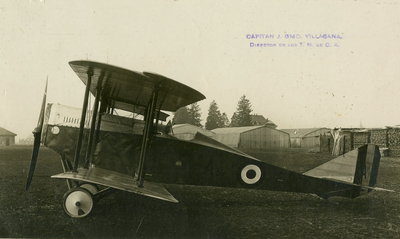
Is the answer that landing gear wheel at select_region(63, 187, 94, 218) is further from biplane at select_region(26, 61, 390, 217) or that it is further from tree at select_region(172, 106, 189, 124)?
tree at select_region(172, 106, 189, 124)

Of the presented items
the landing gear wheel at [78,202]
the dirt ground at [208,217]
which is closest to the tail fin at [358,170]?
the dirt ground at [208,217]

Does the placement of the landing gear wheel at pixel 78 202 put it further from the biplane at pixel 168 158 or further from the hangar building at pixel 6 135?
the hangar building at pixel 6 135

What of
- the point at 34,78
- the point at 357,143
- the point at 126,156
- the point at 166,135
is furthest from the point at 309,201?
the point at 357,143

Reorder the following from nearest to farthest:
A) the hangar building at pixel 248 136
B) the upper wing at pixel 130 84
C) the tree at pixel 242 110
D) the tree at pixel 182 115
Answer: the upper wing at pixel 130 84 → the tree at pixel 242 110 → the tree at pixel 182 115 → the hangar building at pixel 248 136

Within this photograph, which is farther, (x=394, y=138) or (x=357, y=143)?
(x=357, y=143)

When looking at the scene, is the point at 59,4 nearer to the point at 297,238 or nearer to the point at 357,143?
the point at 297,238

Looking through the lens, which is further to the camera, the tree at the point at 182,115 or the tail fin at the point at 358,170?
the tree at the point at 182,115
